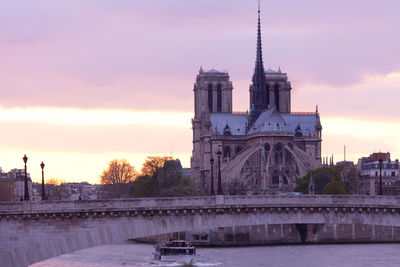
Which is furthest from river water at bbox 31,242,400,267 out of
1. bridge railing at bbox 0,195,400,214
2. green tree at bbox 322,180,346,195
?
green tree at bbox 322,180,346,195

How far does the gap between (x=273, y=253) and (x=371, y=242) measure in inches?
829

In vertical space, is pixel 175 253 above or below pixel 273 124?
below

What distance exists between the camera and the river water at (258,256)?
3497 inches

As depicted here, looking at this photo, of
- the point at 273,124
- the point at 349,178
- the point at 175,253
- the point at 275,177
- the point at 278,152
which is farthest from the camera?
the point at 273,124

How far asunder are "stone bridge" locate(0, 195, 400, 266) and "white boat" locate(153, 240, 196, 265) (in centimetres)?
3406

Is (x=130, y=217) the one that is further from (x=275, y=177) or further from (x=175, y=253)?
(x=275, y=177)

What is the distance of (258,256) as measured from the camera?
98125mm

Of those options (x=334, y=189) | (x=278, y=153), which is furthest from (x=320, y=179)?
(x=278, y=153)

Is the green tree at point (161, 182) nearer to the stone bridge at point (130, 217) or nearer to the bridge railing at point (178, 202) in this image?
the bridge railing at point (178, 202)

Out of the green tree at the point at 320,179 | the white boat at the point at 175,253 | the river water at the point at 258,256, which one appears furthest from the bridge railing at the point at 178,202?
the green tree at the point at 320,179

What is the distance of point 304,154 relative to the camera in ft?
632

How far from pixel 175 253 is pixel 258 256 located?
7453 millimetres

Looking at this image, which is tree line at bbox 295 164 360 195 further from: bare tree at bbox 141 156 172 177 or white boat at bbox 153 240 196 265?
white boat at bbox 153 240 196 265

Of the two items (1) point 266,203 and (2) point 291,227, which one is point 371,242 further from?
(1) point 266,203
